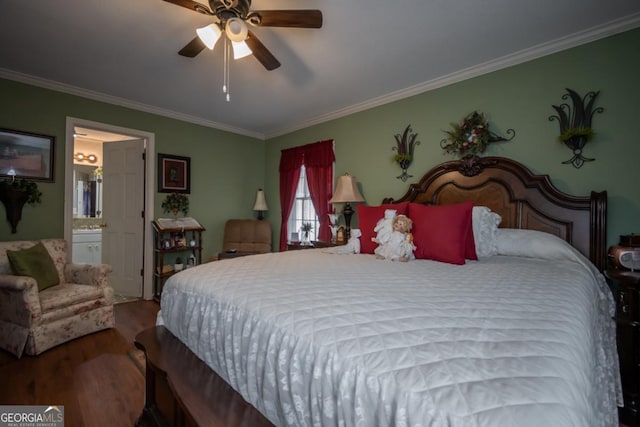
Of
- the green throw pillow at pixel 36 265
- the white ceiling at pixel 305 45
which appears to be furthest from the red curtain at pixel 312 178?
the green throw pillow at pixel 36 265

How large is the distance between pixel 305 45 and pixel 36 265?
3.09m

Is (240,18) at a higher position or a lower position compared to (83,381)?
higher

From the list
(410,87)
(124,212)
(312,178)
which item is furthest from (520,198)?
(124,212)

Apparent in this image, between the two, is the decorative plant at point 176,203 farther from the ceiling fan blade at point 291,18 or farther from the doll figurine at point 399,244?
the doll figurine at point 399,244

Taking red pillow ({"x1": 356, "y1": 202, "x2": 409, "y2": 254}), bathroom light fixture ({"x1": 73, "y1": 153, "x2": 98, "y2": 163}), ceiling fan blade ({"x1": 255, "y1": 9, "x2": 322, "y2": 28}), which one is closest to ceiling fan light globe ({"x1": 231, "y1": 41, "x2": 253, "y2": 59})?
ceiling fan blade ({"x1": 255, "y1": 9, "x2": 322, "y2": 28})

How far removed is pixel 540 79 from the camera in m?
2.32

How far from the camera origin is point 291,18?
1.67m

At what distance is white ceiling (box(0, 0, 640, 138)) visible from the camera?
187 cm

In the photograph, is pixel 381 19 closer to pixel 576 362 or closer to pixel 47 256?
pixel 576 362

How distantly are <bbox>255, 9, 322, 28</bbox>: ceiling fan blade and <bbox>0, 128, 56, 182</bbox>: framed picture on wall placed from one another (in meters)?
2.92

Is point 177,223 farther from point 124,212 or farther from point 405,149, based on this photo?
point 405,149

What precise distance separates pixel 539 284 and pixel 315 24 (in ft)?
6.08

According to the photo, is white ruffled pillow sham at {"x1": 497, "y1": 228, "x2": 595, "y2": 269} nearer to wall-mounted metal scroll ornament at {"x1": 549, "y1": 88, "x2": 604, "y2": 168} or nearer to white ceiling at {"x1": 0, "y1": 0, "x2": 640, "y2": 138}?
wall-mounted metal scroll ornament at {"x1": 549, "y1": 88, "x2": 604, "y2": 168}

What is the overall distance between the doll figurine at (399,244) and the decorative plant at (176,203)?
10.1ft
